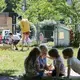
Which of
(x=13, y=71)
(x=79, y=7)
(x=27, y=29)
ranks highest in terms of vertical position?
(x=79, y=7)

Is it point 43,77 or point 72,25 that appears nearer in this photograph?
point 43,77

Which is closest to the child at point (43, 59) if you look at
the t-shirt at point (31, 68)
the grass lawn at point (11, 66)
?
the t-shirt at point (31, 68)

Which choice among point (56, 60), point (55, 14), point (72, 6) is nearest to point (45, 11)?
point (55, 14)

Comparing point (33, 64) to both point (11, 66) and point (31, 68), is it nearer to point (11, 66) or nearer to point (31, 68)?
point (31, 68)

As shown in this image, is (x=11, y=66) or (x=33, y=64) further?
(x=11, y=66)

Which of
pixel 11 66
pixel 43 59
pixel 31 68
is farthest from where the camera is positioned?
pixel 11 66

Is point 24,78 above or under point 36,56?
under

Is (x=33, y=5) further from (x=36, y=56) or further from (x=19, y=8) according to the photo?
(x=36, y=56)

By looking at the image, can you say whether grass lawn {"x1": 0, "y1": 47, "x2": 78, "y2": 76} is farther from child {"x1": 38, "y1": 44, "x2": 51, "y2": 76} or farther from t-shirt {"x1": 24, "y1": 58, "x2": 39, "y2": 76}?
t-shirt {"x1": 24, "y1": 58, "x2": 39, "y2": 76}

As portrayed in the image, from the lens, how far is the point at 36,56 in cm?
959

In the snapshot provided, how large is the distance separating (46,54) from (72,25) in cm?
1888

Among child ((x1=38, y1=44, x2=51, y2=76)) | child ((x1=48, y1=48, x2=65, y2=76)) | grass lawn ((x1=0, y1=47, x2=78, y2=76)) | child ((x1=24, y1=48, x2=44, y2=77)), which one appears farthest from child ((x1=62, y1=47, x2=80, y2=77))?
grass lawn ((x1=0, y1=47, x2=78, y2=76))

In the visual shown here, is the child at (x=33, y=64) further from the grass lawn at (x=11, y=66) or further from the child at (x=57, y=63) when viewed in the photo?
the grass lawn at (x=11, y=66)

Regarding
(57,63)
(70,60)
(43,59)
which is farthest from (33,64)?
(70,60)
